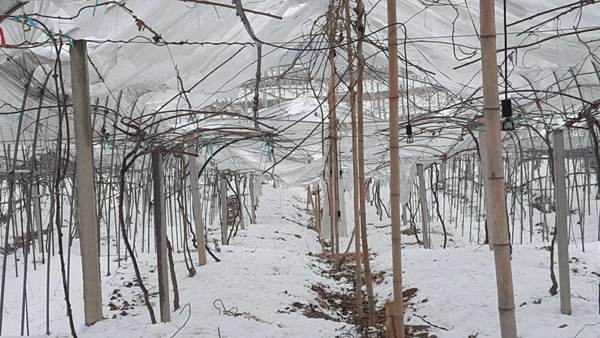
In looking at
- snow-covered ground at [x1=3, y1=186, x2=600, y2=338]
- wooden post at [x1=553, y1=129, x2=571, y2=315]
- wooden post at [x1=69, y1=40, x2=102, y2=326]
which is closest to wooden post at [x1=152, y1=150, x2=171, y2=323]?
snow-covered ground at [x1=3, y1=186, x2=600, y2=338]

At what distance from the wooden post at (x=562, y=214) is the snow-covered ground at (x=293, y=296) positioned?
134mm

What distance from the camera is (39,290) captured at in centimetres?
730

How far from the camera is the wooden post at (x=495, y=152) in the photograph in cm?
190

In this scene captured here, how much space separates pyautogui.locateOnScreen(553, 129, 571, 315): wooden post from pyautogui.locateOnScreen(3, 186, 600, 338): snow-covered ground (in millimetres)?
134

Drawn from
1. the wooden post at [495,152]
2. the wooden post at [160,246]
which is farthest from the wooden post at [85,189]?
the wooden post at [495,152]

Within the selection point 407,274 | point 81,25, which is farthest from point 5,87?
point 407,274

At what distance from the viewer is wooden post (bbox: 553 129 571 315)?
3.85 meters

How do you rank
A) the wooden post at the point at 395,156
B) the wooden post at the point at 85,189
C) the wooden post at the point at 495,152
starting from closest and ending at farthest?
the wooden post at the point at 495,152 → the wooden post at the point at 395,156 → the wooden post at the point at 85,189

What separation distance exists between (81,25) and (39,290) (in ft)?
15.6

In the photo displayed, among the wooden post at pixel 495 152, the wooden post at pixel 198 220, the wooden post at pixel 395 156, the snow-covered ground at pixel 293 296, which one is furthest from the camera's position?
the wooden post at pixel 198 220

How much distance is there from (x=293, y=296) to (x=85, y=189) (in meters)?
2.65

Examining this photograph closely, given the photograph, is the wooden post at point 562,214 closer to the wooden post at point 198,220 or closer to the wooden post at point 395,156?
the wooden post at point 395,156

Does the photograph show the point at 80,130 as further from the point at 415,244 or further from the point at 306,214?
the point at 306,214

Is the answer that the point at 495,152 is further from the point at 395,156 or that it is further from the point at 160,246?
the point at 160,246
